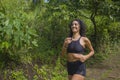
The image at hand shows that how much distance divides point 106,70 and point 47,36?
264 centimetres

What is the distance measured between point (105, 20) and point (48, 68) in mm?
3907

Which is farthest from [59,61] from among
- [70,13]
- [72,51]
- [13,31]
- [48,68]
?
[72,51]

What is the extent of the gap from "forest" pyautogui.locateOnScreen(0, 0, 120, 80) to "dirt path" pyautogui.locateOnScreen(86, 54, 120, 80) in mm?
30

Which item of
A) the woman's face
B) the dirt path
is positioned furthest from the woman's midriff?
the dirt path

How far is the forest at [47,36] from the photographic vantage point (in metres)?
7.61

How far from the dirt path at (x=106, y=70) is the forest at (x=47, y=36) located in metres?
0.03

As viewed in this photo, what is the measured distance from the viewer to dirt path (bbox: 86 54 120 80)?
983 cm

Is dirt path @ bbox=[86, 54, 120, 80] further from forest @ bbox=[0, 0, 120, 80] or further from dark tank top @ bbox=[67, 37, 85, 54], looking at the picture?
dark tank top @ bbox=[67, 37, 85, 54]

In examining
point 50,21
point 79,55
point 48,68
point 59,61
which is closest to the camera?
point 79,55

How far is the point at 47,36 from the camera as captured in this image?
471 inches

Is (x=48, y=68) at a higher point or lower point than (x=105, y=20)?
lower

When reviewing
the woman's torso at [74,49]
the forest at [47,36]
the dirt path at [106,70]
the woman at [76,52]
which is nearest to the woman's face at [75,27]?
the woman at [76,52]

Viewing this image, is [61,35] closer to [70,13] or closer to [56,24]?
[56,24]

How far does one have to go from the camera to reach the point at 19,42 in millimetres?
7441
